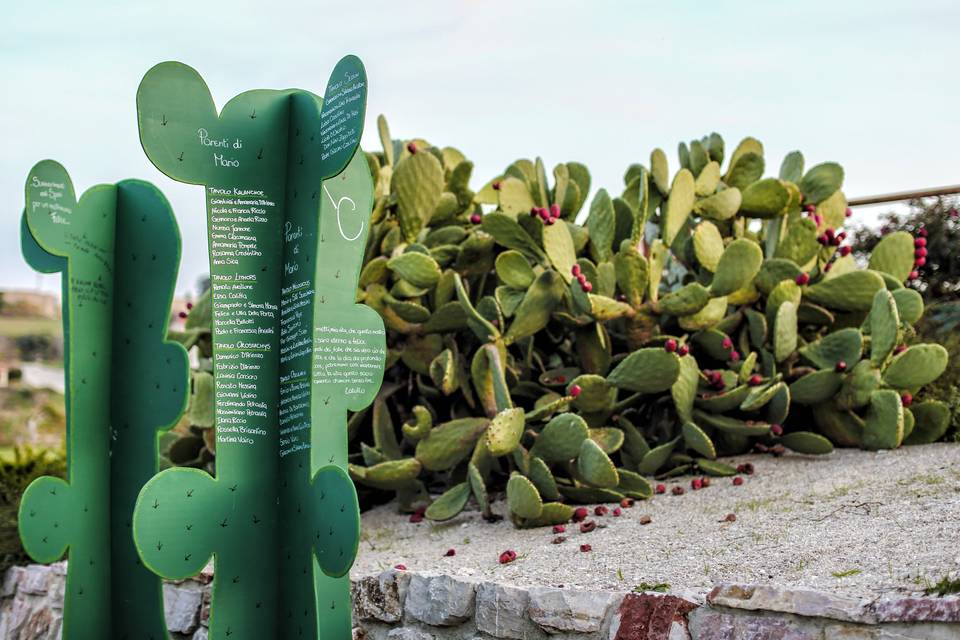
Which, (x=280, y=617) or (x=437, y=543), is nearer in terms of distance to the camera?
(x=280, y=617)

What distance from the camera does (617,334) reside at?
4621 millimetres

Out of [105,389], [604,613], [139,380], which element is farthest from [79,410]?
[604,613]

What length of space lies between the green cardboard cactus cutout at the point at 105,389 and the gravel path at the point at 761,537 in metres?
0.84

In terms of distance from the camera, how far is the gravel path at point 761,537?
2.80 metres

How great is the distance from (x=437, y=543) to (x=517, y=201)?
1.64 meters

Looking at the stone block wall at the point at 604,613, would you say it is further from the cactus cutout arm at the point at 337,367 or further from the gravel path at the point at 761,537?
the cactus cutout arm at the point at 337,367

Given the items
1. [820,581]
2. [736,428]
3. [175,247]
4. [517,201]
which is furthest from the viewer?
[517,201]

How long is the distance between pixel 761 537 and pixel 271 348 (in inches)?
64.5

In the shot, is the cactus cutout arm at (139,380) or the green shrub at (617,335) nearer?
the cactus cutout arm at (139,380)

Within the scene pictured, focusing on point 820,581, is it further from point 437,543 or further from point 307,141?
point 307,141

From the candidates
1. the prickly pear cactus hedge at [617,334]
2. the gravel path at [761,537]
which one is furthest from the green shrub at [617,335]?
the gravel path at [761,537]

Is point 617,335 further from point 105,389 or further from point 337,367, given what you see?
point 105,389

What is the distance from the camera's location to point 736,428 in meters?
4.21

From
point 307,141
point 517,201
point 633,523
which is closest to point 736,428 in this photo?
point 633,523
